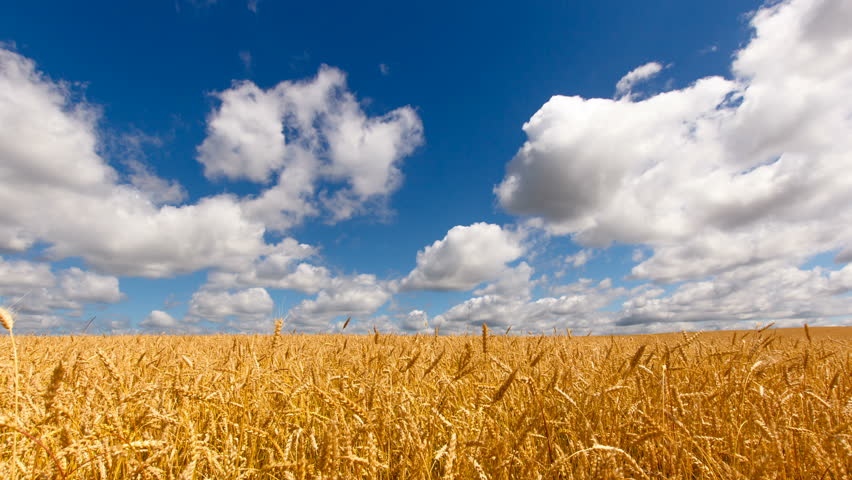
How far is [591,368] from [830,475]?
246 cm

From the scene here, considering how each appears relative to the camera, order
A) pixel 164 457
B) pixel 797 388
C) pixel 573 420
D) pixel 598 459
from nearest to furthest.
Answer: pixel 598 459 < pixel 164 457 < pixel 573 420 < pixel 797 388

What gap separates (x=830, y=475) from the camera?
2.10 meters

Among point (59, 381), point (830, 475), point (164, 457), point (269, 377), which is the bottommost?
point (830, 475)

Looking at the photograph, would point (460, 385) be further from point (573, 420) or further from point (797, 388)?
point (797, 388)

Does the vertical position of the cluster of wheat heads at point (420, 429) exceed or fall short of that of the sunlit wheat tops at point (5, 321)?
it falls short

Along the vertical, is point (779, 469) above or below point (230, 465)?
below

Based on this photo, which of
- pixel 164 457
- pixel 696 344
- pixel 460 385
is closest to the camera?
pixel 164 457

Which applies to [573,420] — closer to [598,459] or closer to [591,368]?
[598,459]

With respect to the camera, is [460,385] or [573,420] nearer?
[573,420]

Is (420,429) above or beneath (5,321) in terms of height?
beneath

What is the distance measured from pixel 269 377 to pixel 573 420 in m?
2.50

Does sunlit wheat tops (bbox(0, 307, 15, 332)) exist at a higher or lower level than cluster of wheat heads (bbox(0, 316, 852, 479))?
higher

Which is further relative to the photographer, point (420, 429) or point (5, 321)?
point (420, 429)

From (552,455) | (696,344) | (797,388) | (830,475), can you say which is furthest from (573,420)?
(696,344)
